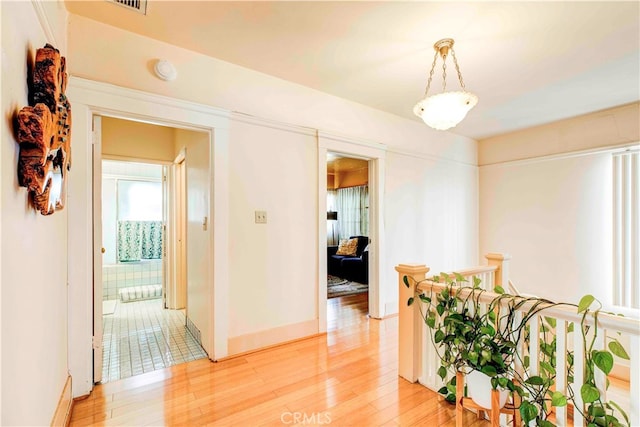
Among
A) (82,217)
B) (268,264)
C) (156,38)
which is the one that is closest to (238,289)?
(268,264)

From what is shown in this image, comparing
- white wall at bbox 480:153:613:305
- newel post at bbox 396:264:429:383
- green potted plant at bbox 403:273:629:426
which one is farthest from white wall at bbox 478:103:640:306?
newel post at bbox 396:264:429:383

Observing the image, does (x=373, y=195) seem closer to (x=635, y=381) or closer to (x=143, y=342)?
(x=635, y=381)

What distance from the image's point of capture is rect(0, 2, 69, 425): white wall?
909 mm

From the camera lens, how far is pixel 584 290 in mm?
3615

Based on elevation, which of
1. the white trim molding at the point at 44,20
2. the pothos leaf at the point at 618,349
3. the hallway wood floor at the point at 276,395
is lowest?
the hallway wood floor at the point at 276,395

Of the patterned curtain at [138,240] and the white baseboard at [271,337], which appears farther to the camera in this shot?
the patterned curtain at [138,240]

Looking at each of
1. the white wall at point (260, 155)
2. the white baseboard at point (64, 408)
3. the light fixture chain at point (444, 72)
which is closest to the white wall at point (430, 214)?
the white wall at point (260, 155)

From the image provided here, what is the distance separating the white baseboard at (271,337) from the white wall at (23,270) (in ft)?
3.81

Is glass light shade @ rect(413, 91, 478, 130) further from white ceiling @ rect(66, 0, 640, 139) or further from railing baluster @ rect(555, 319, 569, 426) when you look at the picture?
railing baluster @ rect(555, 319, 569, 426)

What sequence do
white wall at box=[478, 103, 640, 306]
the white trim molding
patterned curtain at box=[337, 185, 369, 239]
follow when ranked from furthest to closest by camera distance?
patterned curtain at box=[337, 185, 369, 239] < white wall at box=[478, 103, 640, 306] < the white trim molding

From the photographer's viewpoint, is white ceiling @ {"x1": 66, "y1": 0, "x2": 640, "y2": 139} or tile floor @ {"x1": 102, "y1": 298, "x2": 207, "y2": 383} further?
tile floor @ {"x1": 102, "y1": 298, "x2": 207, "y2": 383}

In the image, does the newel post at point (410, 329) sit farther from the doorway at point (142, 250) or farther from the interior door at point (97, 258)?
the interior door at point (97, 258)

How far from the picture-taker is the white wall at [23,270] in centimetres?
91

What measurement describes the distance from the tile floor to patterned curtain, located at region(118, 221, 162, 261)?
1.59m
